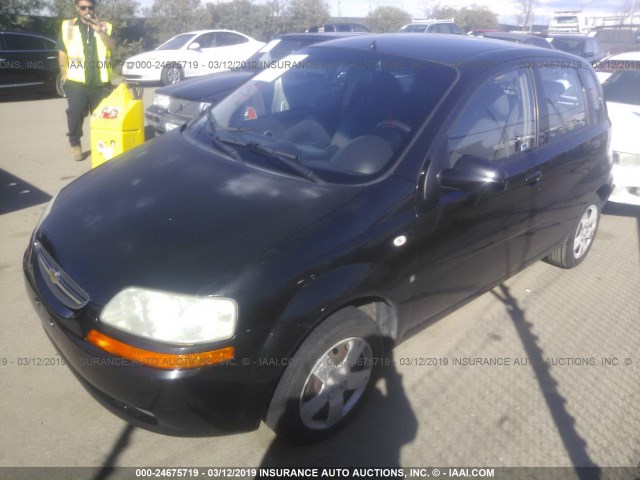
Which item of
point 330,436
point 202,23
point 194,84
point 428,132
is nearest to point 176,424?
point 330,436

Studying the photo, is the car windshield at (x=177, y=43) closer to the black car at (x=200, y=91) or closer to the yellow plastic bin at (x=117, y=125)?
the black car at (x=200, y=91)

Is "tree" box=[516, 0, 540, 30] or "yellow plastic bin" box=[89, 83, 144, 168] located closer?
"yellow plastic bin" box=[89, 83, 144, 168]

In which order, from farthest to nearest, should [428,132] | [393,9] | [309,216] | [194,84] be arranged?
[393,9], [194,84], [428,132], [309,216]

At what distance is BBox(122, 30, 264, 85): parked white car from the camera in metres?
13.9

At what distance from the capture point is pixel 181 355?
206cm

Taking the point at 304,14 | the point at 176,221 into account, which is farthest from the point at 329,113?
the point at 304,14

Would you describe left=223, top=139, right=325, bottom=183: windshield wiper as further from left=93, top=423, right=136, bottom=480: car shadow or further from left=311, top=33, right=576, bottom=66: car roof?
left=93, top=423, right=136, bottom=480: car shadow

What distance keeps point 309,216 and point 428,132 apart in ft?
2.68

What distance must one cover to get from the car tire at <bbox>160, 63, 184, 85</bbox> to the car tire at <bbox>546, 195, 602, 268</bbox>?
38.8ft

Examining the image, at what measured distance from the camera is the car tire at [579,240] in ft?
14.1

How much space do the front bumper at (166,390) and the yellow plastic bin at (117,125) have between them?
11.2ft

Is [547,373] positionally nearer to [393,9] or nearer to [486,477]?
[486,477]

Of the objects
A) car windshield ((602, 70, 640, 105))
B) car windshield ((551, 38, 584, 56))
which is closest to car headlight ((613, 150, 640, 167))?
car windshield ((602, 70, 640, 105))

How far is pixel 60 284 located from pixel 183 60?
12775 mm
